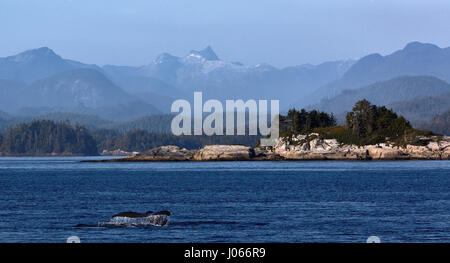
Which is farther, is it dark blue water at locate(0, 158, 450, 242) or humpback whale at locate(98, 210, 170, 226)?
humpback whale at locate(98, 210, 170, 226)

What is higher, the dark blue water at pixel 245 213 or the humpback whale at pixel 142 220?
the humpback whale at pixel 142 220

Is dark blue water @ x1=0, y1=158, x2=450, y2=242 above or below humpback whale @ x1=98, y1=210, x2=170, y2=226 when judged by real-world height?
below

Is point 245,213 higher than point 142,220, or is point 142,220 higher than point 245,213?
point 142,220

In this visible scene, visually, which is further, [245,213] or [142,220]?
[245,213]

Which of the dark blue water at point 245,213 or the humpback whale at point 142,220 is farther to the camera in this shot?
the humpback whale at point 142,220
